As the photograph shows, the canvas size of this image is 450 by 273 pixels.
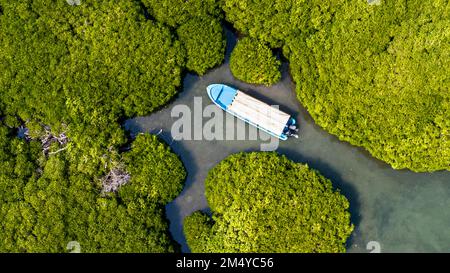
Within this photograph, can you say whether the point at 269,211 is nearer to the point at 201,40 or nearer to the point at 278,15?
the point at 201,40

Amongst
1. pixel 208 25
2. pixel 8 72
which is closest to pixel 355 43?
pixel 208 25

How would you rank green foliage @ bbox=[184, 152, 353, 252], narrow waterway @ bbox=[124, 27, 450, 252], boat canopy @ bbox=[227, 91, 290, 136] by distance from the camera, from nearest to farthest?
green foliage @ bbox=[184, 152, 353, 252]
boat canopy @ bbox=[227, 91, 290, 136]
narrow waterway @ bbox=[124, 27, 450, 252]

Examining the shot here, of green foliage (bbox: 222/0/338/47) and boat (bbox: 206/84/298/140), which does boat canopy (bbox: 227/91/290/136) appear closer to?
boat (bbox: 206/84/298/140)

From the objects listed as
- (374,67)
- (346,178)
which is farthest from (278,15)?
(346,178)

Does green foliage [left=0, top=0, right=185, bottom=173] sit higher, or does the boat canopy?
green foliage [left=0, top=0, right=185, bottom=173]

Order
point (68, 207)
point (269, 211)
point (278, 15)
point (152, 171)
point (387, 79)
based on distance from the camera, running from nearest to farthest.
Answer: point (68, 207)
point (269, 211)
point (387, 79)
point (152, 171)
point (278, 15)

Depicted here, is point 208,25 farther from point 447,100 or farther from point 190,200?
point 447,100

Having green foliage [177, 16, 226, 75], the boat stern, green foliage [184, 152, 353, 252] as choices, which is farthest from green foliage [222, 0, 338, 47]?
green foliage [184, 152, 353, 252]
